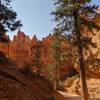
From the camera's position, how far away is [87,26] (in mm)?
21891

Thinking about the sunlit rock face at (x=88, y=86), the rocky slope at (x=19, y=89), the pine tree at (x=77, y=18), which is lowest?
the sunlit rock face at (x=88, y=86)

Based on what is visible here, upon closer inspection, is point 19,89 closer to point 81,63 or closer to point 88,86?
point 81,63

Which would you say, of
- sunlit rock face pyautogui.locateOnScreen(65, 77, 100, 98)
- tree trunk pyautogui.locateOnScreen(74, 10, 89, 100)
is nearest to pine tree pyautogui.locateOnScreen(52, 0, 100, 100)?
tree trunk pyautogui.locateOnScreen(74, 10, 89, 100)

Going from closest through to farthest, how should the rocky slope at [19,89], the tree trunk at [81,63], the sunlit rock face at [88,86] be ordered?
the rocky slope at [19,89], the tree trunk at [81,63], the sunlit rock face at [88,86]

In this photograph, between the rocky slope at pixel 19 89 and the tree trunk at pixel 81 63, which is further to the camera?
the tree trunk at pixel 81 63

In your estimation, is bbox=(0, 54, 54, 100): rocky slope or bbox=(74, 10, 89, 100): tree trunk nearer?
bbox=(0, 54, 54, 100): rocky slope

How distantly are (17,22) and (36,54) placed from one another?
37897mm

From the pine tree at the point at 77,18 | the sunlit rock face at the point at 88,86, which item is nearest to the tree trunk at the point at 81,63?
the pine tree at the point at 77,18

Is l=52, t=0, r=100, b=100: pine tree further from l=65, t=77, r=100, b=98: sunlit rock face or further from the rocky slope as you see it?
l=65, t=77, r=100, b=98: sunlit rock face

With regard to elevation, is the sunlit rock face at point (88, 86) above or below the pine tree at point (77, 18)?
below

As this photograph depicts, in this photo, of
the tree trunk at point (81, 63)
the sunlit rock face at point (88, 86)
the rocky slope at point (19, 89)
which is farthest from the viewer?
the sunlit rock face at point (88, 86)

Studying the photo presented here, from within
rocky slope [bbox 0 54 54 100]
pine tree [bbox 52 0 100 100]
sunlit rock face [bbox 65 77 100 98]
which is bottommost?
sunlit rock face [bbox 65 77 100 98]

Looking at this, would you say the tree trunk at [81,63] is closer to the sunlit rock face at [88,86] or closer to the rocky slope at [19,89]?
the rocky slope at [19,89]

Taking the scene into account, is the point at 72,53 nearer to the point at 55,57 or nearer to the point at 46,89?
the point at 46,89
